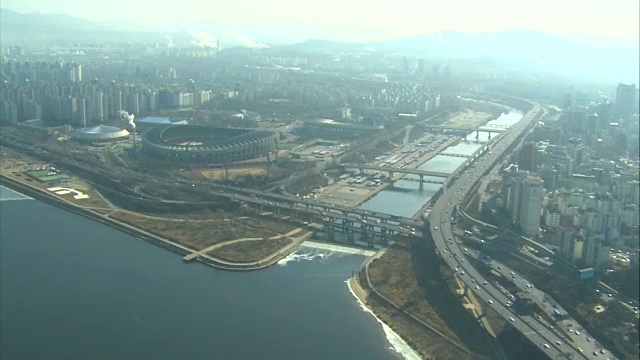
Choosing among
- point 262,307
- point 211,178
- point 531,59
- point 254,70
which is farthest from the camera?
point 531,59

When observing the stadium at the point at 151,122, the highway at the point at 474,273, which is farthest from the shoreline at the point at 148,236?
the stadium at the point at 151,122

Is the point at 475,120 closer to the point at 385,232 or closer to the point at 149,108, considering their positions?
the point at 149,108

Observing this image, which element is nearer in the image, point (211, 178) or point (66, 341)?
point (66, 341)

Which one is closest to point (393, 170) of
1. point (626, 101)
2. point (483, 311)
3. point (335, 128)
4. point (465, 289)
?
point (335, 128)

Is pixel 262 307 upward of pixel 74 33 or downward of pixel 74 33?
downward

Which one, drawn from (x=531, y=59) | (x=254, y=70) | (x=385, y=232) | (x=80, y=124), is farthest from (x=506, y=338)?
(x=531, y=59)

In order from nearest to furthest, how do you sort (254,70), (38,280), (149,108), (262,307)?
(262,307) → (38,280) → (149,108) → (254,70)

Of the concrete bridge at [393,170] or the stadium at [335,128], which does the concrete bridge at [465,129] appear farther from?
the concrete bridge at [393,170]

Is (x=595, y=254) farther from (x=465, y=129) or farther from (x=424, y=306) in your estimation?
(x=465, y=129)
